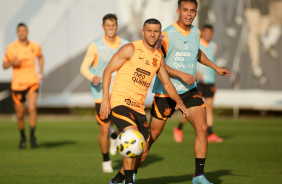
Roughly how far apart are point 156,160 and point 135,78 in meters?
4.35

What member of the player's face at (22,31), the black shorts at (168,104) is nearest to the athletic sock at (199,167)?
the black shorts at (168,104)

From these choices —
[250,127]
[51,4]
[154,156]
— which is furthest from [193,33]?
[51,4]

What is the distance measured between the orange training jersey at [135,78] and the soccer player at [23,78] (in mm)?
6773

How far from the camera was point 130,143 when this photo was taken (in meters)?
7.03

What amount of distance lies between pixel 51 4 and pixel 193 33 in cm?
1913

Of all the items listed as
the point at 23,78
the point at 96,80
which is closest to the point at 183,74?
the point at 96,80

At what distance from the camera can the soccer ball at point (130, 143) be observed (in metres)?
7.04

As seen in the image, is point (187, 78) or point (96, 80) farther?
point (96, 80)

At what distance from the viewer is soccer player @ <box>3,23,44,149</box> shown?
14039 mm

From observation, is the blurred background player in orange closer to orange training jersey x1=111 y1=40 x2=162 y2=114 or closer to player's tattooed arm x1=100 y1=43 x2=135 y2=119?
orange training jersey x1=111 y1=40 x2=162 y2=114

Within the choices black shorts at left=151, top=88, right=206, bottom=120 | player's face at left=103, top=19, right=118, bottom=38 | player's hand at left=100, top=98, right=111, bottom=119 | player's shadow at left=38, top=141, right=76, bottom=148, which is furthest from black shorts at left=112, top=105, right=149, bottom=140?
player's shadow at left=38, top=141, right=76, bottom=148

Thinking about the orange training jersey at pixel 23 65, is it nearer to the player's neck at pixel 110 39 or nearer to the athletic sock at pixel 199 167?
the player's neck at pixel 110 39

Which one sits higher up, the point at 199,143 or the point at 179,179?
the point at 199,143

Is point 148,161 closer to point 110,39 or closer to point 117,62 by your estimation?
point 110,39
